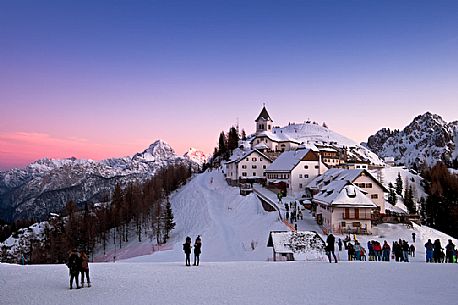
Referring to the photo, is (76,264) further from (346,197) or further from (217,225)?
(217,225)

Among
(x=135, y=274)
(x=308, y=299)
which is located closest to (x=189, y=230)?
(x=135, y=274)

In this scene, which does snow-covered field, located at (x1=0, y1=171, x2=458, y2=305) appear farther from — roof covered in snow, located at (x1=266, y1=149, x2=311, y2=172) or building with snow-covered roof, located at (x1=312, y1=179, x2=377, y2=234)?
roof covered in snow, located at (x1=266, y1=149, x2=311, y2=172)

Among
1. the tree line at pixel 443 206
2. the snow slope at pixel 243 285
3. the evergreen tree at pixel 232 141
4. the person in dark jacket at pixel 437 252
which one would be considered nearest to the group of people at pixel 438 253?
the person in dark jacket at pixel 437 252

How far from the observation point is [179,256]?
41.0 m

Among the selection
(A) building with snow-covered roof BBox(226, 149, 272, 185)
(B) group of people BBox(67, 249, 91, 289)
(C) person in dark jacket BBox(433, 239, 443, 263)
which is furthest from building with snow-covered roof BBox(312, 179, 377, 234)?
(A) building with snow-covered roof BBox(226, 149, 272, 185)

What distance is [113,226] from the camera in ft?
263

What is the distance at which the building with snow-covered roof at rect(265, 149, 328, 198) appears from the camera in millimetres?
62406

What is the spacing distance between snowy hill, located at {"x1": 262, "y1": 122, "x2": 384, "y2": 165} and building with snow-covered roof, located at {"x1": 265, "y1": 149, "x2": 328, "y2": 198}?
48.8 m

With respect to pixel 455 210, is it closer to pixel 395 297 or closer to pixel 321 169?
pixel 321 169

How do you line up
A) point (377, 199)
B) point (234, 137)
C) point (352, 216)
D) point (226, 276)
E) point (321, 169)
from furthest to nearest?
point (234, 137)
point (321, 169)
point (377, 199)
point (352, 216)
point (226, 276)

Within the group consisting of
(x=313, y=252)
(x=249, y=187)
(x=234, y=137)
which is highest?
(x=234, y=137)

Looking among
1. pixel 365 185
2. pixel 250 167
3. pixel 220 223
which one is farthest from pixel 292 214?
pixel 250 167

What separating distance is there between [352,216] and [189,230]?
1134 inches

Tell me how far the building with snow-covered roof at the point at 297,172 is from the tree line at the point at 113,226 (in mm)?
20715
